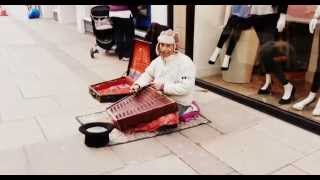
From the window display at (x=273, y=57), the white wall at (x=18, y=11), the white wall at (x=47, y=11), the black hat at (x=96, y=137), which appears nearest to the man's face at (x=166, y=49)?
the black hat at (x=96, y=137)

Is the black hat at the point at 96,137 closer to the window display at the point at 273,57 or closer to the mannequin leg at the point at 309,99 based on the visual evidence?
the window display at the point at 273,57

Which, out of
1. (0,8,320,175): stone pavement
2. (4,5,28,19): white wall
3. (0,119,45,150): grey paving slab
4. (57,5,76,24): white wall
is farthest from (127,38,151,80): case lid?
(4,5,28,19): white wall

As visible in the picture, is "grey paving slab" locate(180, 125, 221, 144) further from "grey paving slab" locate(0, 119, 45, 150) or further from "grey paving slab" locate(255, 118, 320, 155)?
"grey paving slab" locate(0, 119, 45, 150)

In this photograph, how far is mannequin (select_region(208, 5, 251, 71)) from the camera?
3.98 metres

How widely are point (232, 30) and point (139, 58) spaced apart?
1.12 m

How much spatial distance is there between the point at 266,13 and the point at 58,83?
255cm

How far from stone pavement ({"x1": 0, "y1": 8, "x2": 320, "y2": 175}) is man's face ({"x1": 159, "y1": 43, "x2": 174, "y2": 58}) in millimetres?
683

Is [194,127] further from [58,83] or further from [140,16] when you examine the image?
[140,16]

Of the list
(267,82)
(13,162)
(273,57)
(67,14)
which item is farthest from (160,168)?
(67,14)

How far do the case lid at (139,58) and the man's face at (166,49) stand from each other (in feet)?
2.98

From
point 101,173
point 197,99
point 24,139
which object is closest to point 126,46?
point 197,99

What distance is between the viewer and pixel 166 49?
308cm

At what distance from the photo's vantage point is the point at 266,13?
3.69 metres
